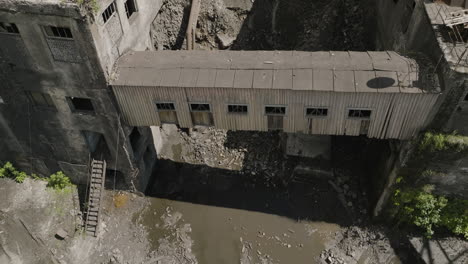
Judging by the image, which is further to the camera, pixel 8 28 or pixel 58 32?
pixel 8 28

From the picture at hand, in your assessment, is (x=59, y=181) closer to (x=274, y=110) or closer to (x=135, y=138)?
(x=135, y=138)

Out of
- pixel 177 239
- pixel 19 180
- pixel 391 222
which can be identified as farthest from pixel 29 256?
pixel 391 222

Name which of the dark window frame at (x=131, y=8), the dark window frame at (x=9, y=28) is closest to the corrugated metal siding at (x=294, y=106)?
the dark window frame at (x=9, y=28)

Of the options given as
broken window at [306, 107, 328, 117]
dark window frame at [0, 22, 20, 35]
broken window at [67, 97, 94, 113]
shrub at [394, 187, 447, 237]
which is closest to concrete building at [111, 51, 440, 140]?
broken window at [306, 107, 328, 117]

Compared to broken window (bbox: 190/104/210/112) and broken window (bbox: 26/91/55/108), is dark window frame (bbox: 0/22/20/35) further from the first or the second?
broken window (bbox: 190/104/210/112)

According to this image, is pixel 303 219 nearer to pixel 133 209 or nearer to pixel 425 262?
pixel 425 262

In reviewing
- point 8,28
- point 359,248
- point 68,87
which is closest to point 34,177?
point 68,87
